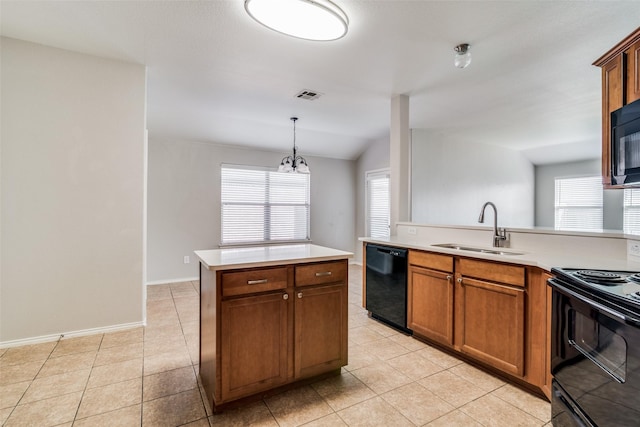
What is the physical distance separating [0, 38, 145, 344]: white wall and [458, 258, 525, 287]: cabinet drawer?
297 cm

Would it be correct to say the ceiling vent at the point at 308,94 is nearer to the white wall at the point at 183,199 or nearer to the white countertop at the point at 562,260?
the white wall at the point at 183,199

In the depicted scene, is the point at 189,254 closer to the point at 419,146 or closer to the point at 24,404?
the point at 24,404

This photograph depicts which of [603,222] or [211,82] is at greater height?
[211,82]

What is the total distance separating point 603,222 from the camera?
19.6 feet

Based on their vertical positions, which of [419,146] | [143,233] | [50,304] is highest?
[419,146]

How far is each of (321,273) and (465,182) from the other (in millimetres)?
4933

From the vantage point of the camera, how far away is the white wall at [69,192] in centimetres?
260

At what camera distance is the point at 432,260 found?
2598 mm

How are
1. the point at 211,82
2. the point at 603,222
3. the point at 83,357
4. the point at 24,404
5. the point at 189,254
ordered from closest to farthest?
the point at 24,404 → the point at 83,357 → the point at 211,82 → the point at 189,254 → the point at 603,222

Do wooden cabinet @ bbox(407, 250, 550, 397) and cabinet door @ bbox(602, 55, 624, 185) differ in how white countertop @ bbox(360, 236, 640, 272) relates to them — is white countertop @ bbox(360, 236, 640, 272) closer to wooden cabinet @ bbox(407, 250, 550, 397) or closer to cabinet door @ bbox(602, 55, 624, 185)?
wooden cabinet @ bbox(407, 250, 550, 397)

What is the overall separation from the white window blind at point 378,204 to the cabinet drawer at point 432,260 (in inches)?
127

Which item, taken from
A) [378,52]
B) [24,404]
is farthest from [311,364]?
[378,52]

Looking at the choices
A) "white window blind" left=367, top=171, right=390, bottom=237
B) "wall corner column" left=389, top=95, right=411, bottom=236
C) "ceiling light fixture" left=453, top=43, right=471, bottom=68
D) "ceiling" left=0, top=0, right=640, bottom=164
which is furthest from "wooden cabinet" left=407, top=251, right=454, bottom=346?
"white window blind" left=367, top=171, right=390, bottom=237

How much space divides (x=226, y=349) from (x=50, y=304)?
213 centimetres
